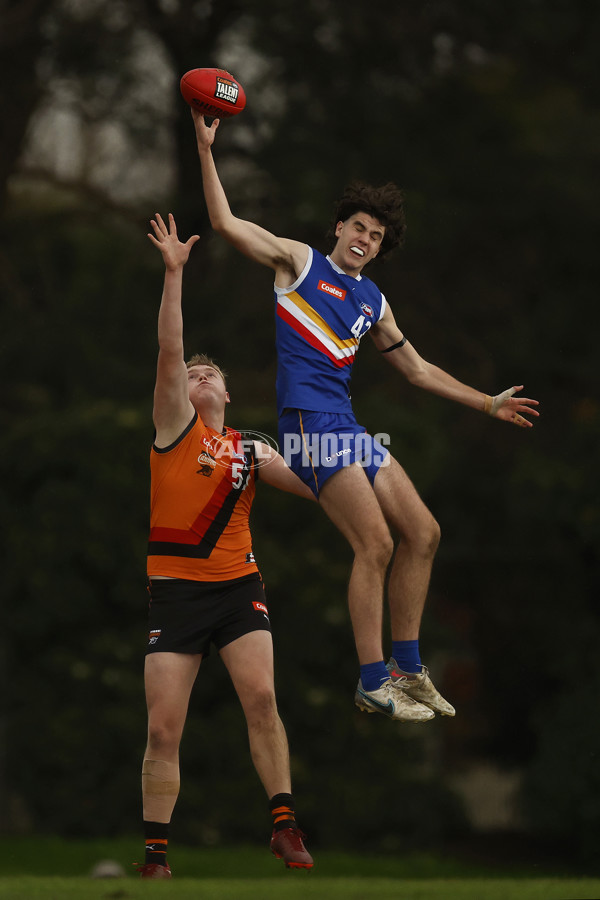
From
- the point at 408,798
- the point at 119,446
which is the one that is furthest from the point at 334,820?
the point at 119,446

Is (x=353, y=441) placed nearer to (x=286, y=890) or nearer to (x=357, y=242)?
(x=357, y=242)

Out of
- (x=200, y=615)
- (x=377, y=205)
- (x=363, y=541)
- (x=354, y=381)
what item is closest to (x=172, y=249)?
(x=377, y=205)

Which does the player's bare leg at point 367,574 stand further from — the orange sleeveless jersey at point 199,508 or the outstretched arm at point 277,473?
the orange sleeveless jersey at point 199,508

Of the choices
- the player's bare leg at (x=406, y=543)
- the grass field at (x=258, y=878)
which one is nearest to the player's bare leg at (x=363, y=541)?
the player's bare leg at (x=406, y=543)

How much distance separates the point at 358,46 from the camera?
15234mm

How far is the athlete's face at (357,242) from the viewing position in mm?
7012

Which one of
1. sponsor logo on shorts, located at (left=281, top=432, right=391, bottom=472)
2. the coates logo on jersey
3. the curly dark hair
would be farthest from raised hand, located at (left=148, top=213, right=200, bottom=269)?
sponsor logo on shorts, located at (left=281, top=432, right=391, bottom=472)

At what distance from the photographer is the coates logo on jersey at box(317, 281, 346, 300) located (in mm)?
6875

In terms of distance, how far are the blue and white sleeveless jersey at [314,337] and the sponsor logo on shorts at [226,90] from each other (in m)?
0.92

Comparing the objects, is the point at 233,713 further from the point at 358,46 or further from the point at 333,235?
the point at 358,46

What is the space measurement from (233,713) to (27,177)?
7015mm

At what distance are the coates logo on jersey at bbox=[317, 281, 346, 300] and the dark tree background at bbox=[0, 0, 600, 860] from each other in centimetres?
555

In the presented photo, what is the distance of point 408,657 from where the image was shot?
715 cm

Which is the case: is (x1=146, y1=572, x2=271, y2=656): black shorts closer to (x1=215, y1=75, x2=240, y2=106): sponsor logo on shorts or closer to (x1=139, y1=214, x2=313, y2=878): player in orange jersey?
(x1=139, y1=214, x2=313, y2=878): player in orange jersey
